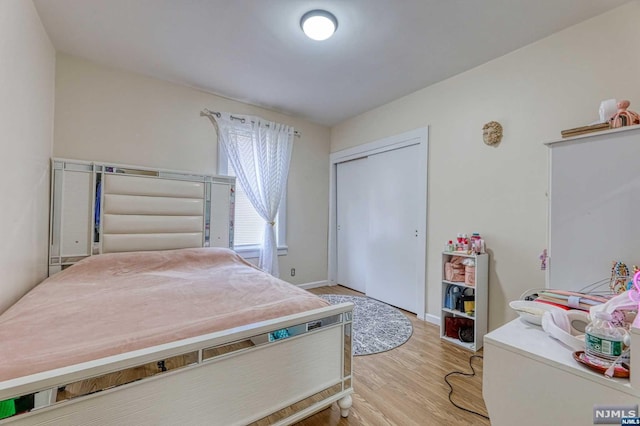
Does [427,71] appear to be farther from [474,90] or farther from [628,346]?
[628,346]

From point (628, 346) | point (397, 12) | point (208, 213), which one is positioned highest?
point (397, 12)

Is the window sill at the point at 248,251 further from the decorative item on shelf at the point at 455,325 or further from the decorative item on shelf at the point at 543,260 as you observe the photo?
the decorative item on shelf at the point at 543,260

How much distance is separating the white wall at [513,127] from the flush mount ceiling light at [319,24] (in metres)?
1.51

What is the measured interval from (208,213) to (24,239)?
1.47 m

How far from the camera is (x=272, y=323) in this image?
1351mm

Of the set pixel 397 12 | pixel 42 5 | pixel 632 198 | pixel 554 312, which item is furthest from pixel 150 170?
pixel 632 198

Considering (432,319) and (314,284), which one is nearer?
(432,319)

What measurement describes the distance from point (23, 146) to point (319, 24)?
7.28 feet

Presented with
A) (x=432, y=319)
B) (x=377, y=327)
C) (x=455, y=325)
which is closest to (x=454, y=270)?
(x=455, y=325)

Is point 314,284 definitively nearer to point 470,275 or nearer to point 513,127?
point 470,275

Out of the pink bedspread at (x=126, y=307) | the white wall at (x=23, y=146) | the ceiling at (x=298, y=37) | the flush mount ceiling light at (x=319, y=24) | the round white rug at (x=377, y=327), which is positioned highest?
the ceiling at (x=298, y=37)

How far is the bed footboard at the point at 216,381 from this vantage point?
0.93 metres

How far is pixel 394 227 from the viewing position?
11.5 ft

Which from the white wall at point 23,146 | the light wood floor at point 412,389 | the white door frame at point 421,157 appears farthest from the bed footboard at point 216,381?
the white door frame at point 421,157
